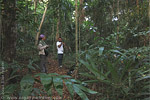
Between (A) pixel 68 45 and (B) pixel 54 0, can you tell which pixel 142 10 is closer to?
(B) pixel 54 0

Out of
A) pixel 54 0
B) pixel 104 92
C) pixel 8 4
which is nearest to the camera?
pixel 8 4

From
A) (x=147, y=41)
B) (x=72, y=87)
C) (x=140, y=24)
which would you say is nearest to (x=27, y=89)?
(x=72, y=87)

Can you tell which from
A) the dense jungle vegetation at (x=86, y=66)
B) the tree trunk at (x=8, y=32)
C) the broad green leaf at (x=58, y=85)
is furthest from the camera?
the tree trunk at (x=8, y=32)

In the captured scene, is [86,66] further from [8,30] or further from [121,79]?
[8,30]

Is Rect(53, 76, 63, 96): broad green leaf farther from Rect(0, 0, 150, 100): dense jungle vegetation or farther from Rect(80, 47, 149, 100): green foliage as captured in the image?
Rect(80, 47, 149, 100): green foliage

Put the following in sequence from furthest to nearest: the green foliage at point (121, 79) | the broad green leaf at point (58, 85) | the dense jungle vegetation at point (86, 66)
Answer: the green foliage at point (121, 79) → the dense jungle vegetation at point (86, 66) → the broad green leaf at point (58, 85)

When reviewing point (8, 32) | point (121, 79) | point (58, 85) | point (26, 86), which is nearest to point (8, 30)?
point (8, 32)

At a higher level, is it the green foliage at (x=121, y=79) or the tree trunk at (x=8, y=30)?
the tree trunk at (x=8, y=30)

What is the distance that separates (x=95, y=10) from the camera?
453 centimetres

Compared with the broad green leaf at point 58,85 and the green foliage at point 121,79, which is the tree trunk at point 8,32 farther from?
the broad green leaf at point 58,85

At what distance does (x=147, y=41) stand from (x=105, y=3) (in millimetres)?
2472

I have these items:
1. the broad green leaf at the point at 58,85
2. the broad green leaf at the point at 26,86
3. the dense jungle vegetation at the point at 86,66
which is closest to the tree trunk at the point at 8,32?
the dense jungle vegetation at the point at 86,66

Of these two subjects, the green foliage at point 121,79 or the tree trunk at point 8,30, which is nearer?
the green foliage at point 121,79

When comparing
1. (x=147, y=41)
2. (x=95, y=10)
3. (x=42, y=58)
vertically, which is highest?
(x=95, y=10)
